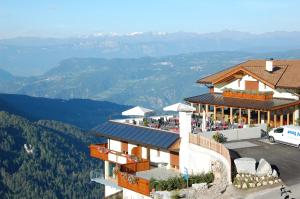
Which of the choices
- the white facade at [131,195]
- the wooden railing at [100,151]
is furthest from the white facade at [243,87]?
the white facade at [131,195]

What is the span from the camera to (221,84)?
156ft

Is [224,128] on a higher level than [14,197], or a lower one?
higher

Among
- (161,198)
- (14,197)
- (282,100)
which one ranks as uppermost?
(282,100)

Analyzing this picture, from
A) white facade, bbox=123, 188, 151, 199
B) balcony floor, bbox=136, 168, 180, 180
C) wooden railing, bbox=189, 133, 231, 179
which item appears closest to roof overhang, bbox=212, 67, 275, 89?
balcony floor, bbox=136, 168, 180, 180

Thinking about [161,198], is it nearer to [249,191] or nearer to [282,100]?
[249,191]

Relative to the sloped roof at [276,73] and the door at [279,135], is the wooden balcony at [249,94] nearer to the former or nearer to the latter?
the sloped roof at [276,73]

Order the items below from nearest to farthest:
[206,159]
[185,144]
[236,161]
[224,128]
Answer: [236,161] → [206,159] → [185,144] → [224,128]

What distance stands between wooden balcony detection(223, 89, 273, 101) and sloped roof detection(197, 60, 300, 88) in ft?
2.94

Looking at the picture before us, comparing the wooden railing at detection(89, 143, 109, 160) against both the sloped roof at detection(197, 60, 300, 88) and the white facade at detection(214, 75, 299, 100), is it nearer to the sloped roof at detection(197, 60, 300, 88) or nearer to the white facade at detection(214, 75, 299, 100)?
the white facade at detection(214, 75, 299, 100)

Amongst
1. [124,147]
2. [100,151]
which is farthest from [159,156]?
[100,151]

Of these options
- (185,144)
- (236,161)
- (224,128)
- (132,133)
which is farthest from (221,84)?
(236,161)

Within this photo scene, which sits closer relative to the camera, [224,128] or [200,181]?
[200,181]

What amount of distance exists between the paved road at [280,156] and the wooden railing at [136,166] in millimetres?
5174

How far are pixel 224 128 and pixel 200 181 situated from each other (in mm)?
10980
